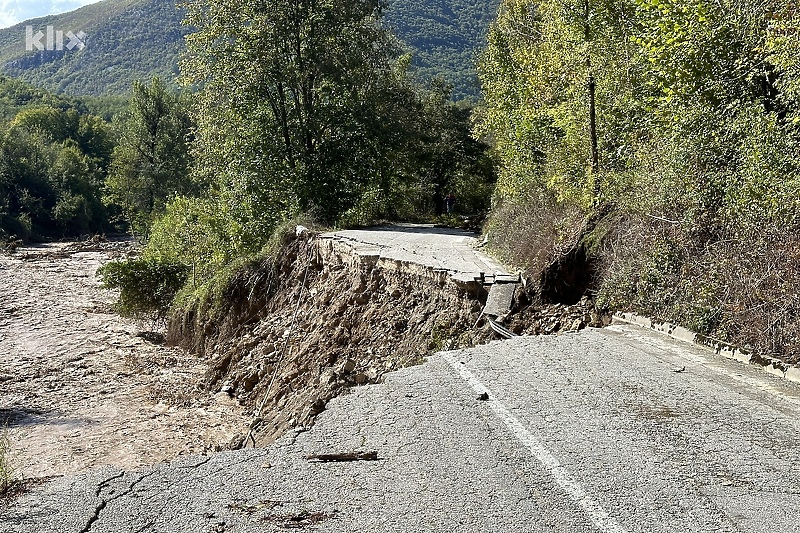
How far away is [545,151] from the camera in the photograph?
20.1 metres

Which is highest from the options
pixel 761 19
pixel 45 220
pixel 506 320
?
pixel 761 19

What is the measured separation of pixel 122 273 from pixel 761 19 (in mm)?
23076

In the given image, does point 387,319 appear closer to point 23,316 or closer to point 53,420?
point 53,420

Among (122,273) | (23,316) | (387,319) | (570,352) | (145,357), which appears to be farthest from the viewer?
(23,316)

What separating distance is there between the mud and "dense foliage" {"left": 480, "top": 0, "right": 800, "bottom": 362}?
6774 mm

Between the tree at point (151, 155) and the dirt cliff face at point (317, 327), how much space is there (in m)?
45.8

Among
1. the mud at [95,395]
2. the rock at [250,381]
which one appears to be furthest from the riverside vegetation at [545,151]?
the rock at [250,381]

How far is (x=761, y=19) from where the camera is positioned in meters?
10.7

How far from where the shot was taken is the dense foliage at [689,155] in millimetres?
9719

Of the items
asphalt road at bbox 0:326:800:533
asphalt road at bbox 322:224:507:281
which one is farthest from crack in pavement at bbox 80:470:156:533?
asphalt road at bbox 322:224:507:281

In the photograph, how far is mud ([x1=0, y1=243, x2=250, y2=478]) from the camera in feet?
47.7

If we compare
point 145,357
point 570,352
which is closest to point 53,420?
point 145,357

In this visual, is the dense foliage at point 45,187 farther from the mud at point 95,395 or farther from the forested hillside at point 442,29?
the forested hillside at point 442,29

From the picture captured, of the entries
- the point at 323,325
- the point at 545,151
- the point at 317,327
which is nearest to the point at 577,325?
the point at 323,325
